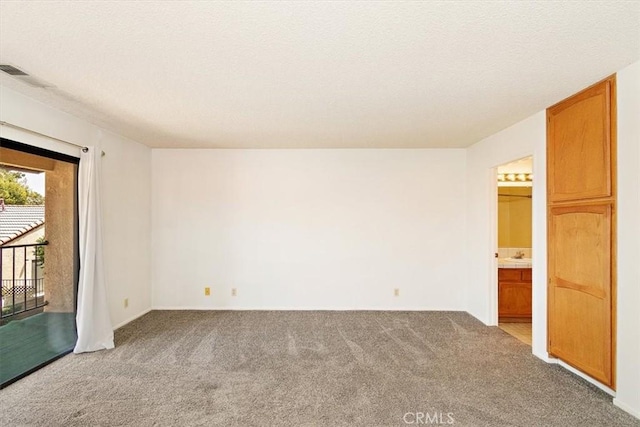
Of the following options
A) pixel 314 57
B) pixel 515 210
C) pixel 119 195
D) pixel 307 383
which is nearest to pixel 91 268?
pixel 119 195

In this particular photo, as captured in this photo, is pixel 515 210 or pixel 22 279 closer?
pixel 22 279

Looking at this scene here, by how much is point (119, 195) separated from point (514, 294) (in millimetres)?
5306

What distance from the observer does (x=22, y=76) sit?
2.41 metres

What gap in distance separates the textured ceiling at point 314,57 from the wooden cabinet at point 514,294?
81.8 inches

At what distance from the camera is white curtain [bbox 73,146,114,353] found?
3.28 m

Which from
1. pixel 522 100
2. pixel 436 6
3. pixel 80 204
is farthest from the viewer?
pixel 80 204

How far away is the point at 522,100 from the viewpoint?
291 cm

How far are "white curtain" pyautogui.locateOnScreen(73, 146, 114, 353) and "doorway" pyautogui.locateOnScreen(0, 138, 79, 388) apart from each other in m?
0.16

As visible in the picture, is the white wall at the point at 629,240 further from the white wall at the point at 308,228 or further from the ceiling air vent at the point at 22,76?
the ceiling air vent at the point at 22,76

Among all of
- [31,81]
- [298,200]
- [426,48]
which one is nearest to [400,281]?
[298,200]

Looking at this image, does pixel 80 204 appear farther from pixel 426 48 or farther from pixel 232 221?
pixel 426 48

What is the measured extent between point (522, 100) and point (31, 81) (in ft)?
13.1

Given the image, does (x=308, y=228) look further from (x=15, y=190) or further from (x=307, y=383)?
(x=15, y=190)

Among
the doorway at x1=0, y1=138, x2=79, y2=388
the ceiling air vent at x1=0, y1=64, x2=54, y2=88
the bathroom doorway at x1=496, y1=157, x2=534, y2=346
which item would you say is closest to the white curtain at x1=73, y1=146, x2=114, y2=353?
the doorway at x1=0, y1=138, x2=79, y2=388
